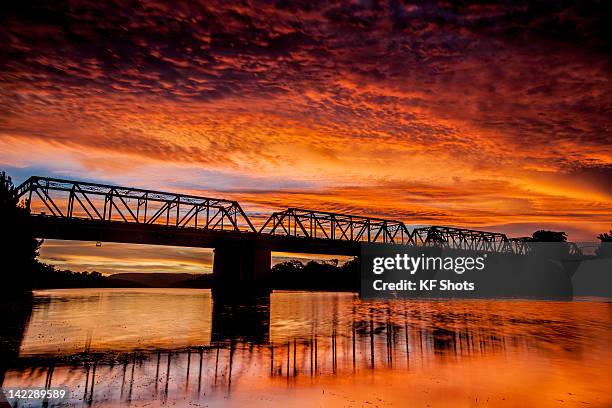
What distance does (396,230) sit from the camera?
136375 mm

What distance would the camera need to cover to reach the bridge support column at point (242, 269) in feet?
272

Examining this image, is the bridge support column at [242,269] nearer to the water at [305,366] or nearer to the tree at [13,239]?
the tree at [13,239]

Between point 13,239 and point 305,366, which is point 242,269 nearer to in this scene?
point 13,239

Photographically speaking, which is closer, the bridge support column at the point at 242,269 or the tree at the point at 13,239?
the tree at the point at 13,239

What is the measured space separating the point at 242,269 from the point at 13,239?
39391 millimetres

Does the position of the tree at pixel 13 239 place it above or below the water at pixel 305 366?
above

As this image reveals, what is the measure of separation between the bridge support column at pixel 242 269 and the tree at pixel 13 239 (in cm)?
3266

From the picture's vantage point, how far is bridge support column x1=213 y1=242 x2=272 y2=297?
8300cm

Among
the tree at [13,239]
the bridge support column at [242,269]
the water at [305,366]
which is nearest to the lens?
the water at [305,366]

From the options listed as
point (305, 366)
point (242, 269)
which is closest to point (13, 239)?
point (242, 269)

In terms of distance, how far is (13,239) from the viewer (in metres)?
60.1

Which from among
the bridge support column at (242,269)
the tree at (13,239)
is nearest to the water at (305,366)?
the tree at (13,239)

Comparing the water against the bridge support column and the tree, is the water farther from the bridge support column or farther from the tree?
the bridge support column

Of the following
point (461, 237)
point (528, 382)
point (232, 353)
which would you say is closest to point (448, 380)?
point (528, 382)
